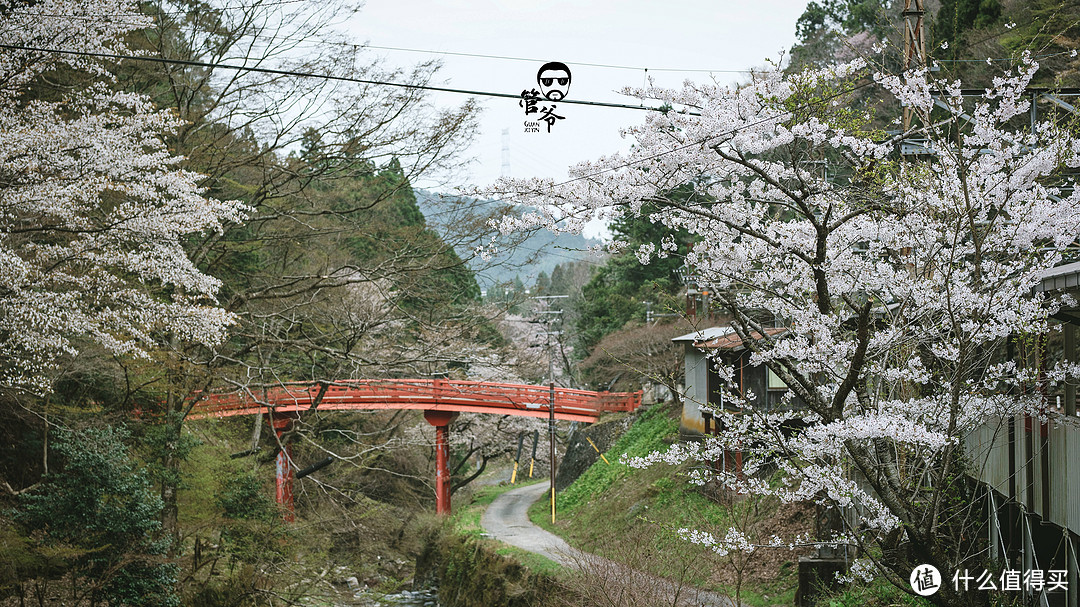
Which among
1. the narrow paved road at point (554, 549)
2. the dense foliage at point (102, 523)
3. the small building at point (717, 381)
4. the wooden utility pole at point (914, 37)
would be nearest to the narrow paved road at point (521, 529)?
the narrow paved road at point (554, 549)

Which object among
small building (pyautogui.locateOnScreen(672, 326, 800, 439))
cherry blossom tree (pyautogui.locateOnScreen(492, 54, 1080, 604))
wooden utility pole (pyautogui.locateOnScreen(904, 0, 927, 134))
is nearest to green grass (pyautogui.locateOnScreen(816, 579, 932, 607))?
cherry blossom tree (pyautogui.locateOnScreen(492, 54, 1080, 604))

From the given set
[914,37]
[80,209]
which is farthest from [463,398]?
[914,37]

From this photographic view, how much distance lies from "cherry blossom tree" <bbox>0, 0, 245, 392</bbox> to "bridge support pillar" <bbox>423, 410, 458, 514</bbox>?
10.1 m

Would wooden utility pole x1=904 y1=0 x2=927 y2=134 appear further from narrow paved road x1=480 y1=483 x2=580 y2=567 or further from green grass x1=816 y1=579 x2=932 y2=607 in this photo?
narrow paved road x1=480 y1=483 x2=580 y2=567

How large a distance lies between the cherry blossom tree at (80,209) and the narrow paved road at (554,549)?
20.9ft

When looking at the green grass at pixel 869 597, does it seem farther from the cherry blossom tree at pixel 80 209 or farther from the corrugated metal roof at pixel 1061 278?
the cherry blossom tree at pixel 80 209

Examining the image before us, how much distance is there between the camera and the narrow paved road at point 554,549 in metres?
10.3

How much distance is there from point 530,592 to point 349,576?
709 cm

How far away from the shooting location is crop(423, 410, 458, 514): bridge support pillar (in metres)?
20.5

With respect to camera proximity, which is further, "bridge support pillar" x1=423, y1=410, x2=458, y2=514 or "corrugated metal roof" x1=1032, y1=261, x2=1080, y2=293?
"bridge support pillar" x1=423, y1=410, x2=458, y2=514

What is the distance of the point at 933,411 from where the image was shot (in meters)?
6.94

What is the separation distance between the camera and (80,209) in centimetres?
1014

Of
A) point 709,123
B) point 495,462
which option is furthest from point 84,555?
point 495,462

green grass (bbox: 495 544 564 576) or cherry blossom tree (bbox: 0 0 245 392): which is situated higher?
cherry blossom tree (bbox: 0 0 245 392)
